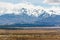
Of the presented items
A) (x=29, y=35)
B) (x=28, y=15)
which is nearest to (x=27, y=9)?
(x=28, y=15)

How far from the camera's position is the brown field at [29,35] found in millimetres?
935

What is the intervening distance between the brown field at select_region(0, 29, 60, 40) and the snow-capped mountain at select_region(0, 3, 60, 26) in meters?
0.06

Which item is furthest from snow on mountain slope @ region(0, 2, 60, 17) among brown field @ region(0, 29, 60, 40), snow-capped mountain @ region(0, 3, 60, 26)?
brown field @ region(0, 29, 60, 40)

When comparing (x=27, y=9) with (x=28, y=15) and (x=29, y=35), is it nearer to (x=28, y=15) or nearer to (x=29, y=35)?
(x=28, y=15)

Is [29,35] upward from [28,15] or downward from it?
downward

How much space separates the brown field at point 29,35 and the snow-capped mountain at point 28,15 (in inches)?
2.2

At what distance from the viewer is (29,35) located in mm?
937

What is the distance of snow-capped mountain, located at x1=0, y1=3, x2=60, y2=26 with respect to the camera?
95 centimetres

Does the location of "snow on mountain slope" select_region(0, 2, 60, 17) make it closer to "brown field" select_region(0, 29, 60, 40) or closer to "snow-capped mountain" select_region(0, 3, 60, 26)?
A: "snow-capped mountain" select_region(0, 3, 60, 26)

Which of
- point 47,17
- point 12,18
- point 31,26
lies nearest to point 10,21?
point 12,18

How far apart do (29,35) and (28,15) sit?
140 millimetres

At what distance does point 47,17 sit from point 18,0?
0.24 meters

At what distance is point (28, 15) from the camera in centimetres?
96

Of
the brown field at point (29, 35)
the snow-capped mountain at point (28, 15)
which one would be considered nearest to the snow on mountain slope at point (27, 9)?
the snow-capped mountain at point (28, 15)
